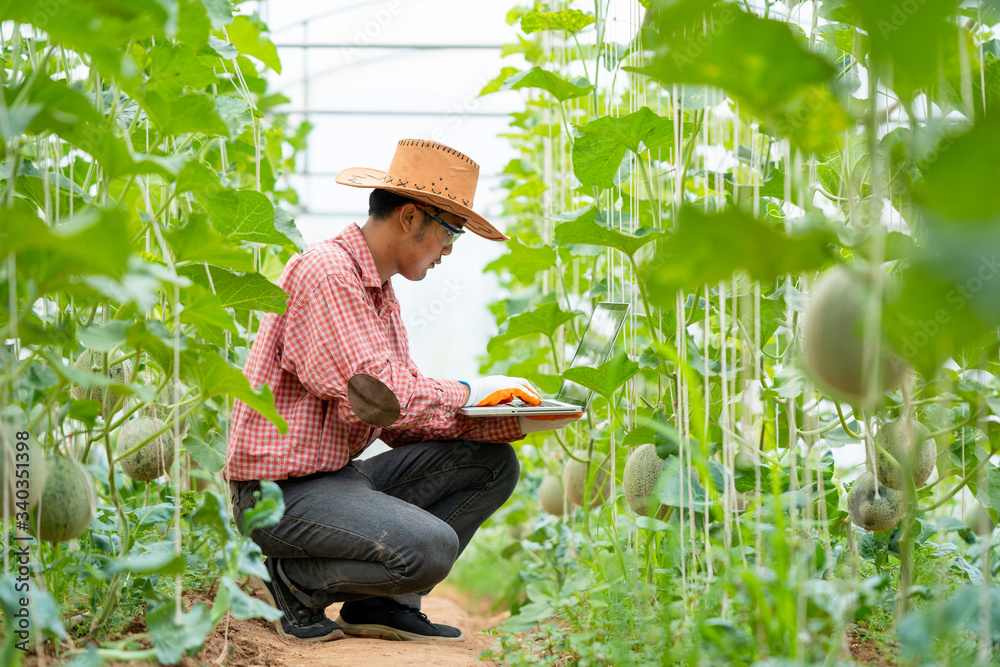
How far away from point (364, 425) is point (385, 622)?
1.45ft

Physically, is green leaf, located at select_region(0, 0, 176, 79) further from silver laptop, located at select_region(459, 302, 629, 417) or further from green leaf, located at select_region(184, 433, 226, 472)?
silver laptop, located at select_region(459, 302, 629, 417)

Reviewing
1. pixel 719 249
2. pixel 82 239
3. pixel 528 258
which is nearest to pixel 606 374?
pixel 528 258

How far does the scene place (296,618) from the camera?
1.71 metres

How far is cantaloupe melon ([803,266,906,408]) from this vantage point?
0.75 m

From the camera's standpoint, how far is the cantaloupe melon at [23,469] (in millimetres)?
907

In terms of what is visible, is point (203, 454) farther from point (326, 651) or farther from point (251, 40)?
point (251, 40)

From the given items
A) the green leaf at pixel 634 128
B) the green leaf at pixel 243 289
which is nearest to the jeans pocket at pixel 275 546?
the green leaf at pixel 243 289

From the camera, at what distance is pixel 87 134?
0.97 m

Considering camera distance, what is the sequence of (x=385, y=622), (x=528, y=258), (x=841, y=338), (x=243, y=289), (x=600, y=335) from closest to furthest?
1. (x=841, y=338)
2. (x=243, y=289)
3. (x=600, y=335)
4. (x=385, y=622)
5. (x=528, y=258)

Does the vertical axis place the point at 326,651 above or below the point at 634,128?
below

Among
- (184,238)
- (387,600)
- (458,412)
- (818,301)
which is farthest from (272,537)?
(818,301)

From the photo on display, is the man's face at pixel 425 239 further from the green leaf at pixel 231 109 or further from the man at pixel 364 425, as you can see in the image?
the green leaf at pixel 231 109

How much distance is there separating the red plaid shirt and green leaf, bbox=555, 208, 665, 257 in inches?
17.0

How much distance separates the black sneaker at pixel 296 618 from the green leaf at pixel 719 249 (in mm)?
1324
